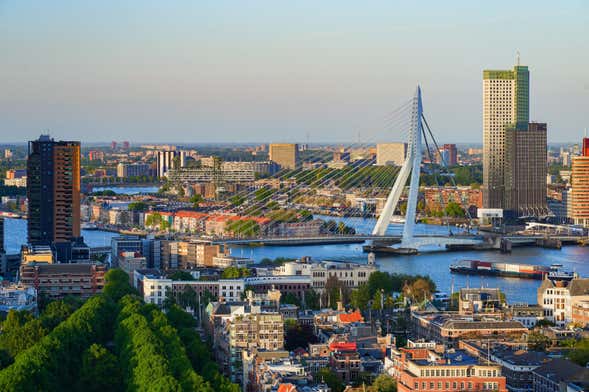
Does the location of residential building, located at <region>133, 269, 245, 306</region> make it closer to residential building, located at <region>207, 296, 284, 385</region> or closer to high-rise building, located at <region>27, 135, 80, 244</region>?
residential building, located at <region>207, 296, 284, 385</region>

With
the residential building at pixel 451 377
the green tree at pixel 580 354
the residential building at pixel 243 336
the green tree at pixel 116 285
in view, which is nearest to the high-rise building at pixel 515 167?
the green tree at pixel 116 285

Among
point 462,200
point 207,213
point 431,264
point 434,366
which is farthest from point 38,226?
point 462,200

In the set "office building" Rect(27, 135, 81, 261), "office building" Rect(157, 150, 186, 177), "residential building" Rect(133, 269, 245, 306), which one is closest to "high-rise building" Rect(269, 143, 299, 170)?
"office building" Rect(157, 150, 186, 177)

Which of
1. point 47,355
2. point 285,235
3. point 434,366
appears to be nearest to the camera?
point 434,366

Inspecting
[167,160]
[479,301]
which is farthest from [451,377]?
[167,160]

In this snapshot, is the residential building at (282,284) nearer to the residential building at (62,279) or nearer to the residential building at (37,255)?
the residential building at (62,279)

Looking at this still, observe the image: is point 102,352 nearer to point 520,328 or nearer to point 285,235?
point 520,328
